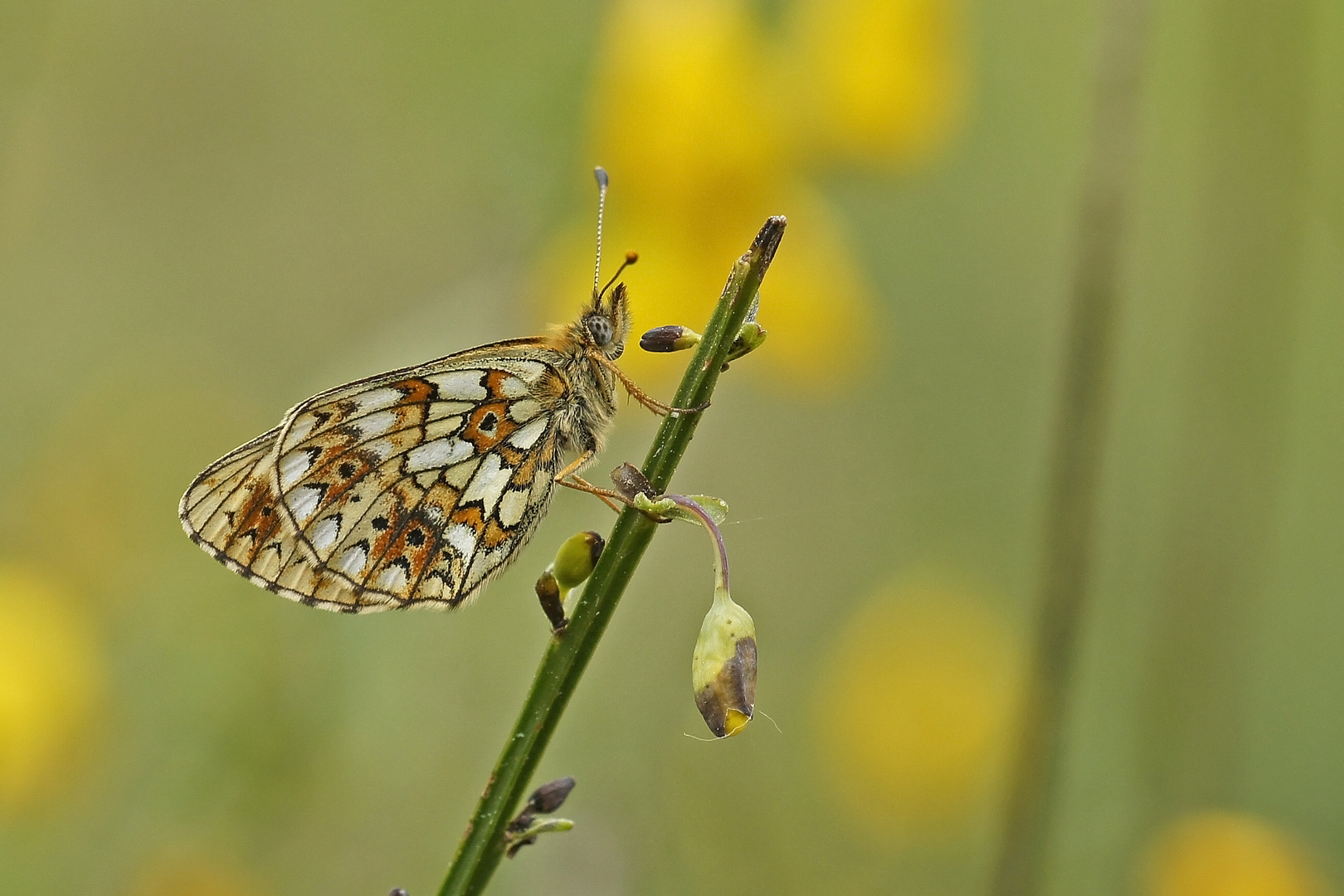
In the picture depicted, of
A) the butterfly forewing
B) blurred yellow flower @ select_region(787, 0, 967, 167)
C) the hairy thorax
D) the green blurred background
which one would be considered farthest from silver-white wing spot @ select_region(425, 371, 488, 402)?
blurred yellow flower @ select_region(787, 0, 967, 167)

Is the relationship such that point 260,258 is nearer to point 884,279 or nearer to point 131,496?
point 131,496

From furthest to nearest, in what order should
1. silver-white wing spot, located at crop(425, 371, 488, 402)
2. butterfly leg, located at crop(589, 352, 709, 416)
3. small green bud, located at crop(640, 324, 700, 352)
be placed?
silver-white wing spot, located at crop(425, 371, 488, 402) < butterfly leg, located at crop(589, 352, 709, 416) < small green bud, located at crop(640, 324, 700, 352)

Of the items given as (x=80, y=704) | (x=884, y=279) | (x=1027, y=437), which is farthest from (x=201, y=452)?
(x=1027, y=437)

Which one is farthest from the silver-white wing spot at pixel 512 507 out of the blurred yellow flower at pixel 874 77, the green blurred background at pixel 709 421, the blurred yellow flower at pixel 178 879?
the blurred yellow flower at pixel 874 77

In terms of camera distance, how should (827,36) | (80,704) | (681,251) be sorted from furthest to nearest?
(681,251) < (827,36) < (80,704)

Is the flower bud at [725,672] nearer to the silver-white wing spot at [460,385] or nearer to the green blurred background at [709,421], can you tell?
the silver-white wing spot at [460,385]

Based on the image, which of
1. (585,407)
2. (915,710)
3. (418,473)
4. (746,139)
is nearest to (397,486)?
(418,473)

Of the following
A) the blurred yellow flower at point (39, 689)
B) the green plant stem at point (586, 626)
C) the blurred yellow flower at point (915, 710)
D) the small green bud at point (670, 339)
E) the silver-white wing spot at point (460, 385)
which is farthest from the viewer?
the blurred yellow flower at point (915, 710)

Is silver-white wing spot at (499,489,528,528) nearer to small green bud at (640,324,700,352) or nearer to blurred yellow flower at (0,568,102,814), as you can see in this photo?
small green bud at (640,324,700,352)
